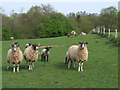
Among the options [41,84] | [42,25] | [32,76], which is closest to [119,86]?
[41,84]

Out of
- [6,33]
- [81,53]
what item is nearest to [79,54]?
[81,53]

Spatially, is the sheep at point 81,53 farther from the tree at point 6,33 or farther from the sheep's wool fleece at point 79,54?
the tree at point 6,33

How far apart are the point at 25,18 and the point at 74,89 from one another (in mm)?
62893

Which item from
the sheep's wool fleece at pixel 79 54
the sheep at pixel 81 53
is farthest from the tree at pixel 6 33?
the sheep at pixel 81 53

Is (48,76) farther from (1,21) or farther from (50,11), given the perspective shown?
(50,11)

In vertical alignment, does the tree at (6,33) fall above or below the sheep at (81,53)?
above

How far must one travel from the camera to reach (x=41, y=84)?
9188mm

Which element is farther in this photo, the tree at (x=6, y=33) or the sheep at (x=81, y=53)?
the tree at (x=6, y=33)

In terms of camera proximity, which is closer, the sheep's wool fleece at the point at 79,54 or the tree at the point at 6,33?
the sheep's wool fleece at the point at 79,54

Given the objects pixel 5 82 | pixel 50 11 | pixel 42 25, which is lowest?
pixel 5 82

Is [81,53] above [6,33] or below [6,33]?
below

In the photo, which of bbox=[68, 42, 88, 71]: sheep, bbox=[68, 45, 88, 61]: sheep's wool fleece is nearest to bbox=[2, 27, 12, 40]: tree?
bbox=[68, 45, 88, 61]: sheep's wool fleece

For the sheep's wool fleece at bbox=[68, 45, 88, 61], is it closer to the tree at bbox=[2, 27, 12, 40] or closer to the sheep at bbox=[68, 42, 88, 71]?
the sheep at bbox=[68, 42, 88, 71]

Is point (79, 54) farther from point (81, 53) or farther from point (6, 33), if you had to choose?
point (6, 33)
